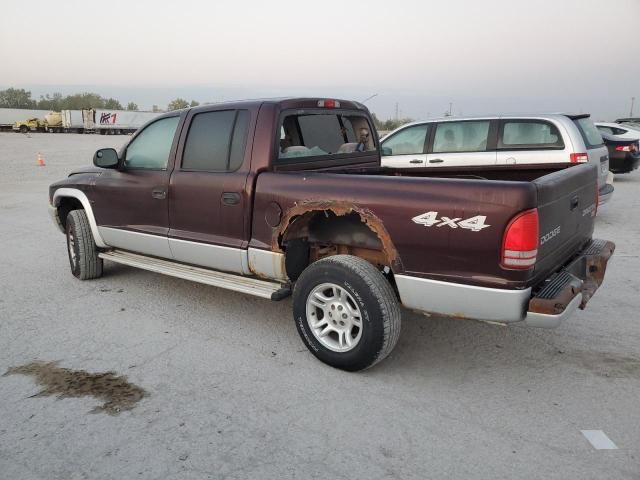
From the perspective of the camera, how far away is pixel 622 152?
1317cm

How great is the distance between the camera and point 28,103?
364ft

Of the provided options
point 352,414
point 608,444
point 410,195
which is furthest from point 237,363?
point 608,444

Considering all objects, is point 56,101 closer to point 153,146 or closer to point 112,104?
point 112,104

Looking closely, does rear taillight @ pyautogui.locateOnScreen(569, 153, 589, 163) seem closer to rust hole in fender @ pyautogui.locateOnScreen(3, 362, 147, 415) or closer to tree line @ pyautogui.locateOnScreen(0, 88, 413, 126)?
rust hole in fender @ pyautogui.locateOnScreen(3, 362, 147, 415)

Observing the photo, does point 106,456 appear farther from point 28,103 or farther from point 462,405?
point 28,103

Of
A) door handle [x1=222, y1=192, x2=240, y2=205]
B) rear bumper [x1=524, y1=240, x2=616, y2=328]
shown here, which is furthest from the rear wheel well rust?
rear bumper [x1=524, y1=240, x2=616, y2=328]

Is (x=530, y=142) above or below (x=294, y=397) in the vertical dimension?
→ above

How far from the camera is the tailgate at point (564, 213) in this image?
10.1 ft

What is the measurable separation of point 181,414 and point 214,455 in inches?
18.6

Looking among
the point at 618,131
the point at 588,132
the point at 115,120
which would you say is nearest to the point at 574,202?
the point at 588,132

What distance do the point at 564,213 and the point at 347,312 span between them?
1519 millimetres

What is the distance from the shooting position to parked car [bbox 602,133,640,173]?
13141 millimetres

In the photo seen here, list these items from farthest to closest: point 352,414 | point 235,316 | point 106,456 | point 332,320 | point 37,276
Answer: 1. point 37,276
2. point 235,316
3. point 332,320
4. point 352,414
5. point 106,456

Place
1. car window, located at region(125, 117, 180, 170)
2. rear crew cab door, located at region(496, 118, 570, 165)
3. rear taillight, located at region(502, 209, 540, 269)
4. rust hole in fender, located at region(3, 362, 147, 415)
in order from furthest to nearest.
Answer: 1. rear crew cab door, located at region(496, 118, 570, 165)
2. car window, located at region(125, 117, 180, 170)
3. rust hole in fender, located at region(3, 362, 147, 415)
4. rear taillight, located at region(502, 209, 540, 269)
